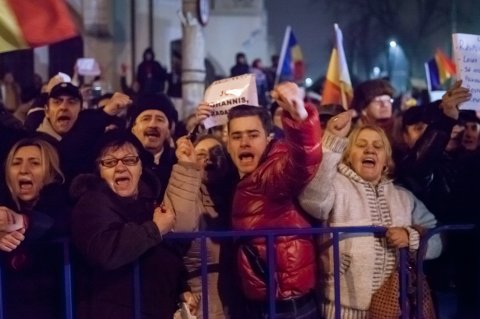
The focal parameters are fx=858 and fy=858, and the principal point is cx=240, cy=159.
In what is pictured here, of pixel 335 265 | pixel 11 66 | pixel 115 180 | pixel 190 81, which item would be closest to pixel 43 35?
pixel 115 180

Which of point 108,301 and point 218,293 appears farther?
point 218,293

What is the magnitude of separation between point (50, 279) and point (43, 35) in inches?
48.8

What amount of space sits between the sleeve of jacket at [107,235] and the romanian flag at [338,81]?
3.40m

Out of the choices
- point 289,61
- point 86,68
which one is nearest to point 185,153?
point 289,61

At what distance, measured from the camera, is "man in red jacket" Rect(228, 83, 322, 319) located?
173 inches

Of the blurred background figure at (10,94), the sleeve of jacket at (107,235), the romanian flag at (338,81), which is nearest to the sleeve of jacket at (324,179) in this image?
the sleeve of jacket at (107,235)

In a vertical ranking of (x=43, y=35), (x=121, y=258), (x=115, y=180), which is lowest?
(x=121, y=258)

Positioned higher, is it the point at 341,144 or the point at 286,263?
the point at 341,144

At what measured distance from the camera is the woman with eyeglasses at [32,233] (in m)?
4.20

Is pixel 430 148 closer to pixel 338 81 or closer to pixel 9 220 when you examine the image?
pixel 338 81

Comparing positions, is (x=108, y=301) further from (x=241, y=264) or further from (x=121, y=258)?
(x=241, y=264)

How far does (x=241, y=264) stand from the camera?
15.0 feet

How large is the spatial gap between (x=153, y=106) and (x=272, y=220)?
69.8 inches

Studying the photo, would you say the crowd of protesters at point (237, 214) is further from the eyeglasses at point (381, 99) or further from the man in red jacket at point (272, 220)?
the eyeglasses at point (381, 99)
